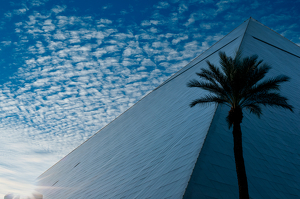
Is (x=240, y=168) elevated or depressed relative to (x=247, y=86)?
depressed

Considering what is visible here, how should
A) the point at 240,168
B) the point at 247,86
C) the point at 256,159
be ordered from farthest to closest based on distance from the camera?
the point at 256,159
the point at 247,86
the point at 240,168

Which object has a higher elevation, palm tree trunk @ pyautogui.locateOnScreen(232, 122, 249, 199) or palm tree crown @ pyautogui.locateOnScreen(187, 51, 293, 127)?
palm tree crown @ pyautogui.locateOnScreen(187, 51, 293, 127)

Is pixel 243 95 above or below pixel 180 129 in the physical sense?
below

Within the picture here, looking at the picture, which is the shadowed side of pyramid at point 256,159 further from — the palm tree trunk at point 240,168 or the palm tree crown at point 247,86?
the palm tree crown at point 247,86

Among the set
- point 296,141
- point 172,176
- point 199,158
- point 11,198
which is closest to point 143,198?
point 172,176

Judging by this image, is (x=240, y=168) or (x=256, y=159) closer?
(x=240, y=168)

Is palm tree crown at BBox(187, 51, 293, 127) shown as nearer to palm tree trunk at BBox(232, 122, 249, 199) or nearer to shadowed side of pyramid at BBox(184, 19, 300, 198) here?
palm tree trunk at BBox(232, 122, 249, 199)

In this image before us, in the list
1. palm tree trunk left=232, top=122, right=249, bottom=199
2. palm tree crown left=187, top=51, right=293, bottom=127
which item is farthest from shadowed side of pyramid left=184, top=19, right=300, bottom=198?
palm tree crown left=187, top=51, right=293, bottom=127

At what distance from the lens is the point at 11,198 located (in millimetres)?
20281

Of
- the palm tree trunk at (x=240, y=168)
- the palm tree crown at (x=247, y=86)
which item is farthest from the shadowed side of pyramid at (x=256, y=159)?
the palm tree crown at (x=247, y=86)

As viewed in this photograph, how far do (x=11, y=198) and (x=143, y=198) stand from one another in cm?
1810

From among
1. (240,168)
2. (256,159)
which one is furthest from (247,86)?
(256,159)

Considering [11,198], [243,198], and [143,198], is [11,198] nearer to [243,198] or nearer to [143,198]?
[143,198]

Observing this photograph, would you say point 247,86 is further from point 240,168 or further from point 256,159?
point 256,159
